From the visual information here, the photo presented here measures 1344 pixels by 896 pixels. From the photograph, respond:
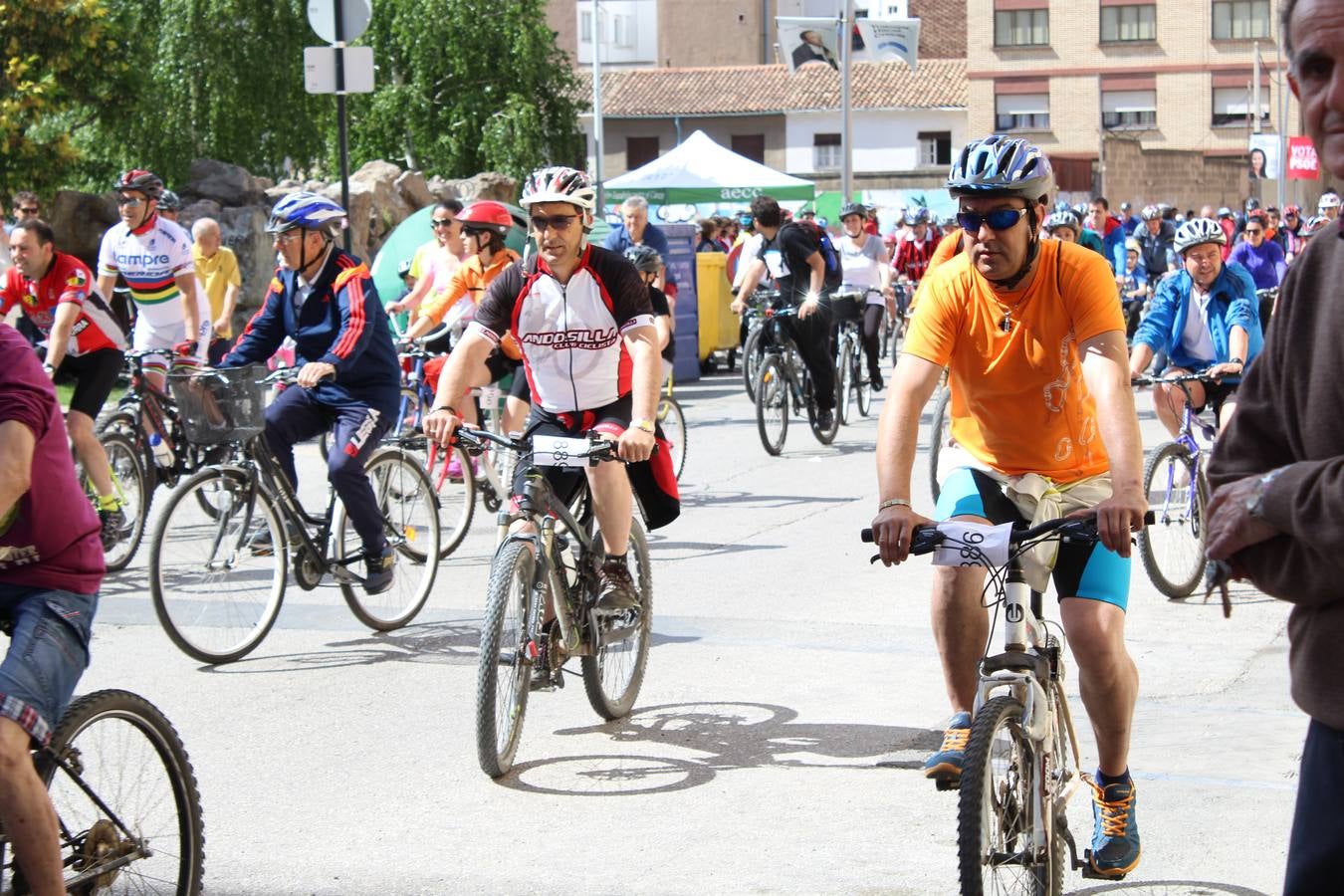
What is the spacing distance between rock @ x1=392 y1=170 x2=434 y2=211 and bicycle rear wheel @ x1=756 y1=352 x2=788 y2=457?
14.3 metres

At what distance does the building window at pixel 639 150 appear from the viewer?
8088 centimetres

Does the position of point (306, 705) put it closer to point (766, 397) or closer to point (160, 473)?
point (160, 473)

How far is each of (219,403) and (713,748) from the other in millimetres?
2714

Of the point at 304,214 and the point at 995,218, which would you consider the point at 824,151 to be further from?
the point at 995,218

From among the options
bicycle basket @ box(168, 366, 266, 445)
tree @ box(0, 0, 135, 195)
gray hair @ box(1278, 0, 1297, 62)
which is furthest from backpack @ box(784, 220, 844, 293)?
gray hair @ box(1278, 0, 1297, 62)

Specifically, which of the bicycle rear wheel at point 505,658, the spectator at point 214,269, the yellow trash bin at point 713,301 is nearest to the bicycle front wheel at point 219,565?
the bicycle rear wheel at point 505,658

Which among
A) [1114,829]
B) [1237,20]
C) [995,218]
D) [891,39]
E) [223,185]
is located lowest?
[1114,829]

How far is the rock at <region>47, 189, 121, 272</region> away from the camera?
2162 centimetres

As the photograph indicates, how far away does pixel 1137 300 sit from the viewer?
81.3 ft

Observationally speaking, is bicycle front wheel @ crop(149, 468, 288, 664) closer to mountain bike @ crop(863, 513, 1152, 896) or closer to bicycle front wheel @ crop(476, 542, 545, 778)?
bicycle front wheel @ crop(476, 542, 545, 778)

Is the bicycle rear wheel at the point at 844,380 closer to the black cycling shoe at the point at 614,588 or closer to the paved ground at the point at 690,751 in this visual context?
the paved ground at the point at 690,751

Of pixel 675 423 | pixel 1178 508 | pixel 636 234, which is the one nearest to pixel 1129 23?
pixel 636 234

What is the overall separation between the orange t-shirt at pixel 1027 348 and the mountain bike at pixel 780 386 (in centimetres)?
954

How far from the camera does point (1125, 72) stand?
232 ft
